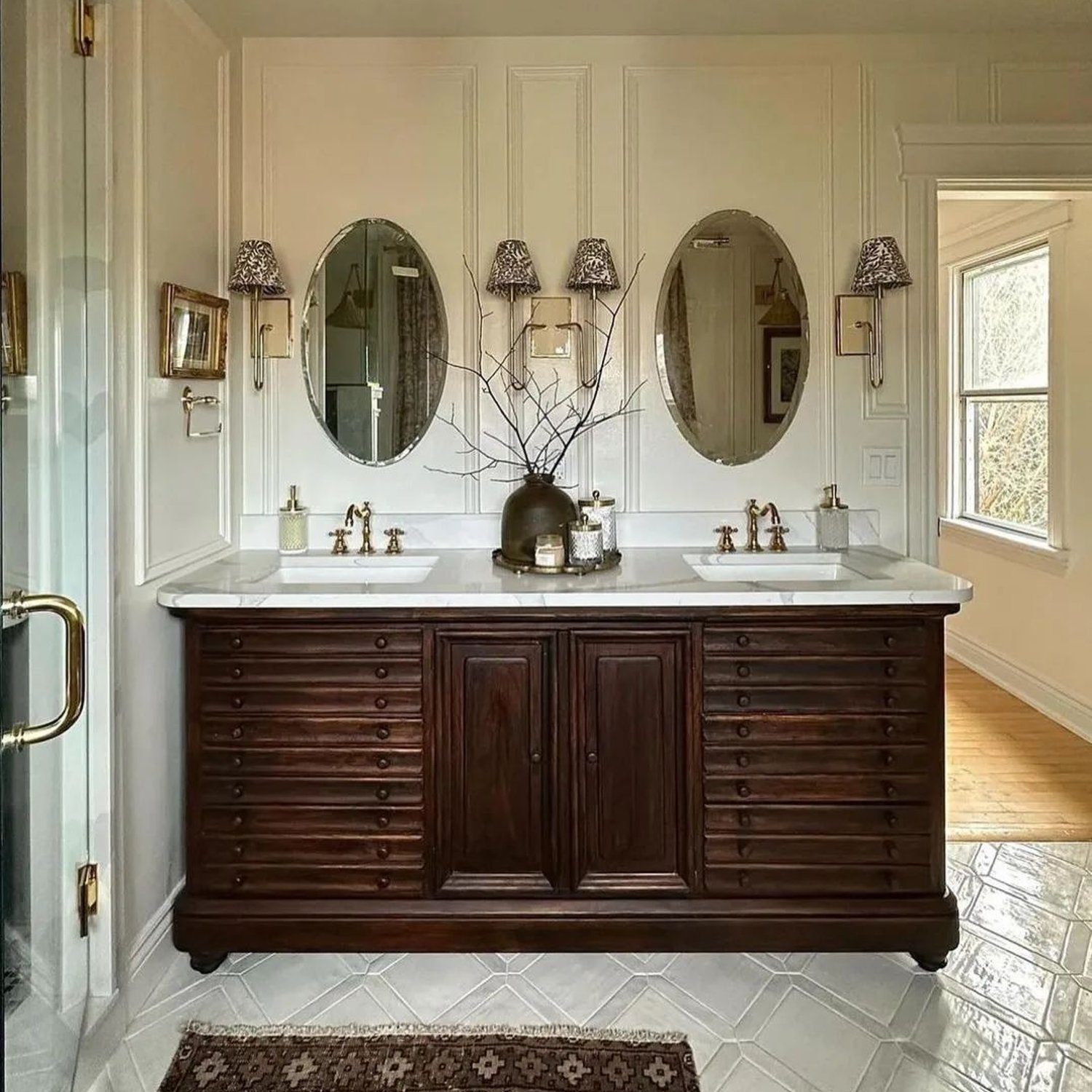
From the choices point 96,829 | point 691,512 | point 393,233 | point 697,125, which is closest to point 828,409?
point 691,512

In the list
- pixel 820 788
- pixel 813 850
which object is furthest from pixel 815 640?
pixel 813 850

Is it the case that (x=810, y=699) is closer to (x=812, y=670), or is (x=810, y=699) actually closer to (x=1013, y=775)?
(x=812, y=670)

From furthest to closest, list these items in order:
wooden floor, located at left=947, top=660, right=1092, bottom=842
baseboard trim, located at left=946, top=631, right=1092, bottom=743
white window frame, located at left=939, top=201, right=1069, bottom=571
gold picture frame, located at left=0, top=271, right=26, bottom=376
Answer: white window frame, located at left=939, top=201, right=1069, bottom=571
baseboard trim, located at left=946, top=631, right=1092, bottom=743
wooden floor, located at left=947, top=660, right=1092, bottom=842
gold picture frame, located at left=0, top=271, right=26, bottom=376

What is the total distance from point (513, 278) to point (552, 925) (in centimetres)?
183

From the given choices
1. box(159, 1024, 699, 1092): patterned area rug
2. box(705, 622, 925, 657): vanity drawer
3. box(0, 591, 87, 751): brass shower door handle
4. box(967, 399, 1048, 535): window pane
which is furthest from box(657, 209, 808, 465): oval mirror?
box(967, 399, 1048, 535): window pane

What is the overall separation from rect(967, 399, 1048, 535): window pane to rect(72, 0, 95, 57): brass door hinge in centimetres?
420

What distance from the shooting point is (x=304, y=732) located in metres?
2.12

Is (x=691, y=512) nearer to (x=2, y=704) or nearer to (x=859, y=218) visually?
(x=859, y=218)

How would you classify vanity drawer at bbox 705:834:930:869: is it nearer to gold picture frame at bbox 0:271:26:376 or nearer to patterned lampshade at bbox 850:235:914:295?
patterned lampshade at bbox 850:235:914:295

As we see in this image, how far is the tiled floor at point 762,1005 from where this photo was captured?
5.90 ft

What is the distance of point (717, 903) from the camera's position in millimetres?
2119

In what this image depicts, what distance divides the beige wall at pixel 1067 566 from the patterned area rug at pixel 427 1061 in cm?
283

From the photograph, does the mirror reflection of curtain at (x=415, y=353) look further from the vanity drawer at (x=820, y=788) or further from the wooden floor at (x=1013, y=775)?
the wooden floor at (x=1013, y=775)

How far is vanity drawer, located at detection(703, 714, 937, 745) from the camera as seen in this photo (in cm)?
209
